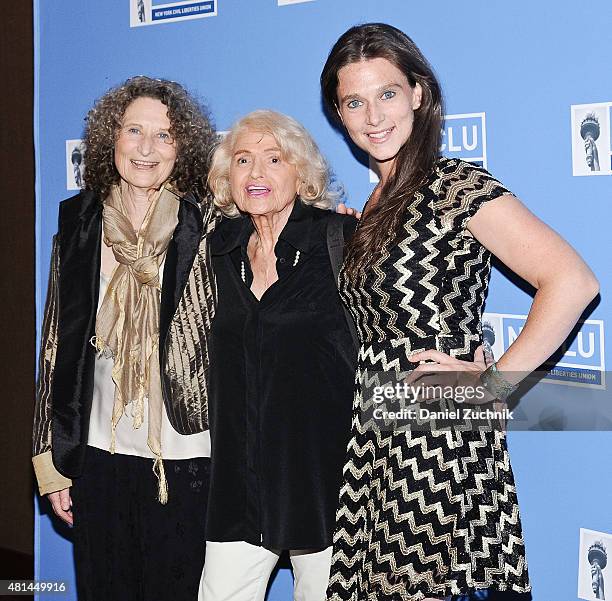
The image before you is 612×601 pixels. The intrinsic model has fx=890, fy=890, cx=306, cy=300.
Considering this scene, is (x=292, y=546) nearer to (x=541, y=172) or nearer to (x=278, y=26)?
(x=541, y=172)

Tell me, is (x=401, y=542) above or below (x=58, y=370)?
below

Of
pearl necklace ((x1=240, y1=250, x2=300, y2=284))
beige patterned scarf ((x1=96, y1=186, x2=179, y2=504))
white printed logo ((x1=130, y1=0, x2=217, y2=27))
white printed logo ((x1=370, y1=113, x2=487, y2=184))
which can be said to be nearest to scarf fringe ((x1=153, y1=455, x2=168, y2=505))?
beige patterned scarf ((x1=96, y1=186, x2=179, y2=504))

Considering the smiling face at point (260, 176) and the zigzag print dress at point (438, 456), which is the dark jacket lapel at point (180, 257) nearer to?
the smiling face at point (260, 176)

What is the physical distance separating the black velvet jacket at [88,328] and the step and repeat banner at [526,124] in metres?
0.55

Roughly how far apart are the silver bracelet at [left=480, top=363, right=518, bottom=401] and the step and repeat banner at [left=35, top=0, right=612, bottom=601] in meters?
0.48

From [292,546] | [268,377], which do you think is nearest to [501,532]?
[292,546]

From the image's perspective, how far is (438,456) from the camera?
2.06 metres

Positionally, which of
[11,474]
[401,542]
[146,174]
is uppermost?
[146,174]

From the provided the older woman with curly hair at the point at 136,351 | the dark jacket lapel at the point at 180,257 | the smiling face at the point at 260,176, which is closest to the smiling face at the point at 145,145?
the older woman with curly hair at the point at 136,351

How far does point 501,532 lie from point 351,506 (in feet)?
1.21

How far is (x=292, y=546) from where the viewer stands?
230 centimetres

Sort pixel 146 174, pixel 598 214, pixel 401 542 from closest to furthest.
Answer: pixel 401 542 → pixel 598 214 → pixel 146 174

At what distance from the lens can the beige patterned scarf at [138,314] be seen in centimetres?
253

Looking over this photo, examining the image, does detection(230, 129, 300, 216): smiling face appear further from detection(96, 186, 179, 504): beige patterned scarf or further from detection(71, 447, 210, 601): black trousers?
detection(71, 447, 210, 601): black trousers
